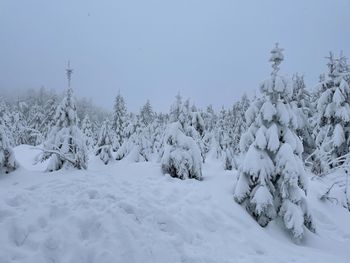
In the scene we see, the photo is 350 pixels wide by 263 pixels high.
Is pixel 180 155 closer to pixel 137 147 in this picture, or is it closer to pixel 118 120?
pixel 137 147

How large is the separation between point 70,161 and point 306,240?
9.90 m

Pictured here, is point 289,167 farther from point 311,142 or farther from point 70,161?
point 311,142

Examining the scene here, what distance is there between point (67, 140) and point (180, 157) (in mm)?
5509

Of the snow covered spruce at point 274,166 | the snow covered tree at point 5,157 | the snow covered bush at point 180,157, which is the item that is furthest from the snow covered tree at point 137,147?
the snow covered spruce at point 274,166

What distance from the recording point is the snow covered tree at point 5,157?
13.7m

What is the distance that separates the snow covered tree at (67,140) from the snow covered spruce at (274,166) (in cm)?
778

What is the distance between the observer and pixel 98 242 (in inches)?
304

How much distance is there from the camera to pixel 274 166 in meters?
11.0

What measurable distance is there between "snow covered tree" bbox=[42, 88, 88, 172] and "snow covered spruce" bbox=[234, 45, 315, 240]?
7784 mm

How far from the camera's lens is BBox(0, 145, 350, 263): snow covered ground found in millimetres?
7512

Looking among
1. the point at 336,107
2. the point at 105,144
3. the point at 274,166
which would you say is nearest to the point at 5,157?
the point at 274,166

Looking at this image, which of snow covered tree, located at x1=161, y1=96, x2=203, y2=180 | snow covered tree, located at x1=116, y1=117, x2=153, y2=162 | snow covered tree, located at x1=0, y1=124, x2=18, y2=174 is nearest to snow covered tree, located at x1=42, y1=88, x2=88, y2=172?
snow covered tree, located at x1=0, y1=124, x2=18, y2=174

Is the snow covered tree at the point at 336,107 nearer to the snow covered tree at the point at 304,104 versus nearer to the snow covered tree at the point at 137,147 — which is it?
the snow covered tree at the point at 304,104

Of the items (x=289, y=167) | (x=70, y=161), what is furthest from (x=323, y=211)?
(x=70, y=161)
